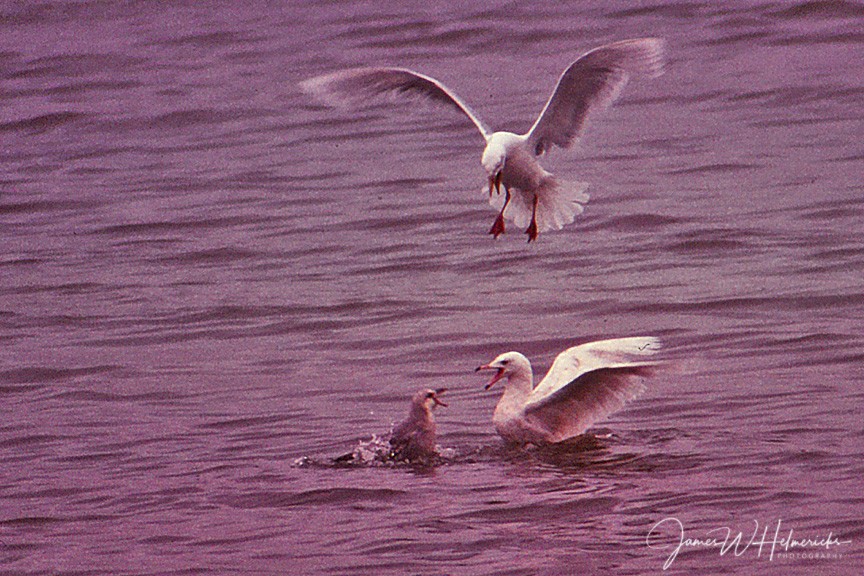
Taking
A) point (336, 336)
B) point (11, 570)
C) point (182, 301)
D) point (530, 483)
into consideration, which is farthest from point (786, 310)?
point (11, 570)

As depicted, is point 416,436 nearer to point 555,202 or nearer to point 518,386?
point 518,386

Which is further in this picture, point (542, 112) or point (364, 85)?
point (364, 85)

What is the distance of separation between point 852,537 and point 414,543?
157 centimetres

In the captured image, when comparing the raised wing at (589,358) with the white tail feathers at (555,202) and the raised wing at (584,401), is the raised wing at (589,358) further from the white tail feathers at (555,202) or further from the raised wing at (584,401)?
the white tail feathers at (555,202)

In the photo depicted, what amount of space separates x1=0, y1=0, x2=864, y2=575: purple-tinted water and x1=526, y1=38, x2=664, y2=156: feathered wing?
1.31m

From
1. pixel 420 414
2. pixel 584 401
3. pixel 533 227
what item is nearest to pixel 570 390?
pixel 584 401

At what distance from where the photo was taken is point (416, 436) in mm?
7688

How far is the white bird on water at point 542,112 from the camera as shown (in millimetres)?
8898

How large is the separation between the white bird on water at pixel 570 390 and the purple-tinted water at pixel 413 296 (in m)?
0.14

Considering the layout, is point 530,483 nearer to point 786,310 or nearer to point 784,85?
point 786,310

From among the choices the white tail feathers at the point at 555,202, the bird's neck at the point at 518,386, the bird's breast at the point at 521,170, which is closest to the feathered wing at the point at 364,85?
the bird's breast at the point at 521,170

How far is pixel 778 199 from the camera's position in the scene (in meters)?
13.2

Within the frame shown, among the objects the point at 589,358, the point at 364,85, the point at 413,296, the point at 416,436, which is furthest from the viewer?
the point at 413,296

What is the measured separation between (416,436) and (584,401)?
77 cm
